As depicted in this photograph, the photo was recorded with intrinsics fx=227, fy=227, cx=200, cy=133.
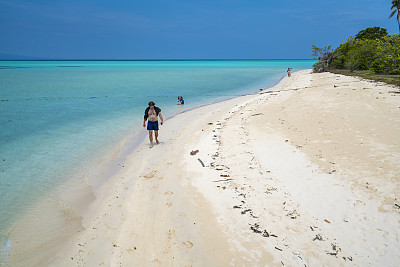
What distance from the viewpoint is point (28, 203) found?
6.38m

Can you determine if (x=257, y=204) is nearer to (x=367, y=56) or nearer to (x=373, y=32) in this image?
(x=367, y=56)

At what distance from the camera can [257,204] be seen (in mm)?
5152

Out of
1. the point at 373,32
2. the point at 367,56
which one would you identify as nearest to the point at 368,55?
the point at 367,56

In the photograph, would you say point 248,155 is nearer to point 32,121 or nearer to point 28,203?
point 28,203

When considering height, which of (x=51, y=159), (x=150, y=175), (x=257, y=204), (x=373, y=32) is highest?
(x=373, y=32)

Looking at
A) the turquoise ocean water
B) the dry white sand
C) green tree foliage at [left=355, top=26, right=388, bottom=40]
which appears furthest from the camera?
green tree foliage at [left=355, top=26, right=388, bottom=40]

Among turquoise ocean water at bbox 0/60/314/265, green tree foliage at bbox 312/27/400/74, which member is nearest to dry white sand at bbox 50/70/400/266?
turquoise ocean water at bbox 0/60/314/265

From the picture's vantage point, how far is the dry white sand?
393cm

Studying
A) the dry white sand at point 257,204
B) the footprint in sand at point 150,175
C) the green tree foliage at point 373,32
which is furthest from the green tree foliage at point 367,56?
the footprint in sand at point 150,175

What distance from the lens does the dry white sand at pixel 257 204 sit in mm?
3932

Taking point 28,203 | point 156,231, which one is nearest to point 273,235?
point 156,231

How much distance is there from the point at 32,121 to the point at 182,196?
15.0 metres

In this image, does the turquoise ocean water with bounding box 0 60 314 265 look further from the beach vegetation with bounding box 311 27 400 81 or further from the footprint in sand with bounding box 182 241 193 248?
the beach vegetation with bounding box 311 27 400 81

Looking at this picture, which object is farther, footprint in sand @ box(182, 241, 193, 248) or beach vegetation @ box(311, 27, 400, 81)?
beach vegetation @ box(311, 27, 400, 81)
